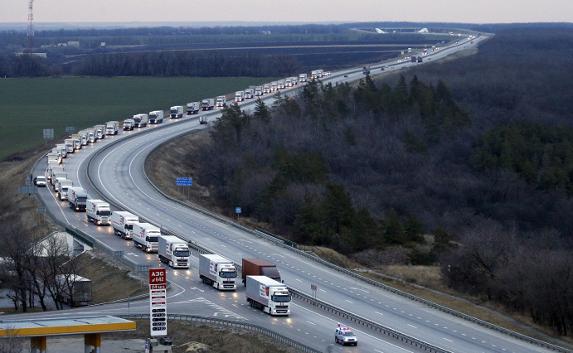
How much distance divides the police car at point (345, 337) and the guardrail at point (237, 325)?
5.71 feet

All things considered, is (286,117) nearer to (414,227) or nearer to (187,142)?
(187,142)

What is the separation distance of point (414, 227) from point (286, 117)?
185 feet

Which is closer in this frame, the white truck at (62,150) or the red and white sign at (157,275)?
the red and white sign at (157,275)

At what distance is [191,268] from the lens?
66500 millimetres

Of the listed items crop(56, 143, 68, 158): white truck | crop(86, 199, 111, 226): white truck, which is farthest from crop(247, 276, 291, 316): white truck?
crop(56, 143, 68, 158): white truck

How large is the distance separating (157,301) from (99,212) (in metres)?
33.6

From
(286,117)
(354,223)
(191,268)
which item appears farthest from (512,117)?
(191,268)

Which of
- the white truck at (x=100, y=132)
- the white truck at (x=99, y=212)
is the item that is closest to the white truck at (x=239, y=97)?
the white truck at (x=100, y=132)

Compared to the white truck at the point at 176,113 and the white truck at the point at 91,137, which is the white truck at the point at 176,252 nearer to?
the white truck at the point at 91,137

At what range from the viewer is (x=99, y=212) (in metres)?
79.7

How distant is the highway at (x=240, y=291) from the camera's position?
51656 millimetres

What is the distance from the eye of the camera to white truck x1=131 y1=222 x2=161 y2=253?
230 ft

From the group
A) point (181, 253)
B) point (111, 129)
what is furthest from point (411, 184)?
point (181, 253)

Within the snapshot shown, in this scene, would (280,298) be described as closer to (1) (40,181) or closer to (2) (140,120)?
(1) (40,181)
